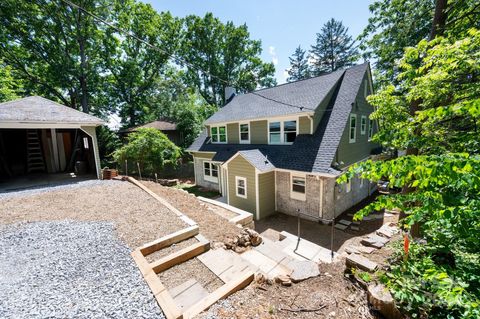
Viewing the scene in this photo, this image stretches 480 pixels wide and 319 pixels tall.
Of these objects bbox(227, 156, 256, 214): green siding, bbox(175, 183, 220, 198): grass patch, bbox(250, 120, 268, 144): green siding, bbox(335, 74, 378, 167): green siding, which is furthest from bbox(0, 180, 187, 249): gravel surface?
bbox(335, 74, 378, 167): green siding

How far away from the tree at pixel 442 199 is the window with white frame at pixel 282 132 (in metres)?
5.87

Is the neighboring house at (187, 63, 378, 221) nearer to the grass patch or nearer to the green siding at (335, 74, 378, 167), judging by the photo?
the green siding at (335, 74, 378, 167)

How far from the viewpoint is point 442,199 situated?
220 cm

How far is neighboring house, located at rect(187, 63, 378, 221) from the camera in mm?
8820

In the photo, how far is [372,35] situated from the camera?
12047mm

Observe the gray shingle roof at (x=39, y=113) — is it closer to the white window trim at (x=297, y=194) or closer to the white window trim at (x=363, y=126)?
the white window trim at (x=297, y=194)

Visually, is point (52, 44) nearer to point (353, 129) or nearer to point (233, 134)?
point (233, 134)

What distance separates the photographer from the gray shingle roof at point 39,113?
26.3 ft

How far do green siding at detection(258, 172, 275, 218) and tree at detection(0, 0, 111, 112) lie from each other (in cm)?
2125

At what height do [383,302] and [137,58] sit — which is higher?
[137,58]

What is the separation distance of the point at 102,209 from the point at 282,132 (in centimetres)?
879

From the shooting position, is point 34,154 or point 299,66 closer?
point 34,154

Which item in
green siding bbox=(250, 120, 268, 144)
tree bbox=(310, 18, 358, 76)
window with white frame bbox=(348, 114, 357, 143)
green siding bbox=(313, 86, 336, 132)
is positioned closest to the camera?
green siding bbox=(313, 86, 336, 132)

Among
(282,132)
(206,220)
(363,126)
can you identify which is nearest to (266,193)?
(282,132)
